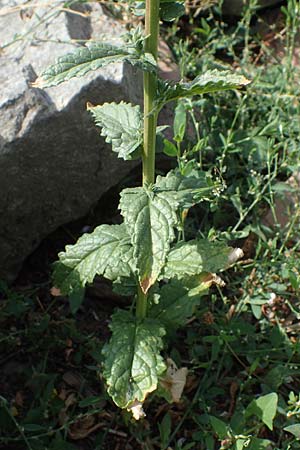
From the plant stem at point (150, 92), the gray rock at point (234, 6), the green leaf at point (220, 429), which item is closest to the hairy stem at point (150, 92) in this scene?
the plant stem at point (150, 92)

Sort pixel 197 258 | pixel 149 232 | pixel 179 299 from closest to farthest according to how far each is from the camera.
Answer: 1. pixel 149 232
2. pixel 197 258
3. pixel 179 299

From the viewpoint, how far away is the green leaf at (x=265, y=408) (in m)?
2.16

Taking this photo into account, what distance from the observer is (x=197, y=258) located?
2117 mm

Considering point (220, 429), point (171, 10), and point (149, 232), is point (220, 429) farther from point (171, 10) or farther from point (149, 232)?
point (171, 10)

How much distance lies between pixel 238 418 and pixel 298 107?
4.49 ft

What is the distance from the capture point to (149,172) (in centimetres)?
195

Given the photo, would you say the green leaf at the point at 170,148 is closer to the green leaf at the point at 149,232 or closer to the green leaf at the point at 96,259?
the green leaf at the point at 96,259

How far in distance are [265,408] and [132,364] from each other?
481 millimetres

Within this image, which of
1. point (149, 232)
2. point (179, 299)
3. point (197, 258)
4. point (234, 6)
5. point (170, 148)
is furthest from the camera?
point (234, 6)

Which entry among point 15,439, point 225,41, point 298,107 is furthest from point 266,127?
point 15,439

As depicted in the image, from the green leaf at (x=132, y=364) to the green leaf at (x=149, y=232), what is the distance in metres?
0.31

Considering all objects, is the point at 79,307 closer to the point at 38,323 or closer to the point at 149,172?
the point at 38,323

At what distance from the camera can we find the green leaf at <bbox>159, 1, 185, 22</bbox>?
178 centimetres

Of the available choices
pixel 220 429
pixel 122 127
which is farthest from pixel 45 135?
pixel 220 429
